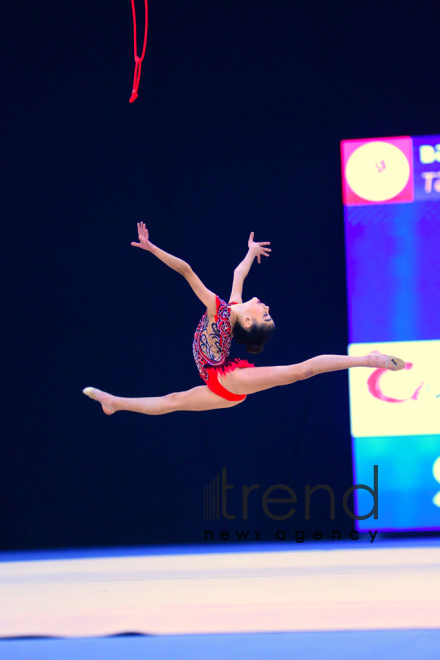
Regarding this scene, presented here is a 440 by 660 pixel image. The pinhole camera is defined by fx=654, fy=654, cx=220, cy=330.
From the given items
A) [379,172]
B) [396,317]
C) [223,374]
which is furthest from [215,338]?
[379,172]

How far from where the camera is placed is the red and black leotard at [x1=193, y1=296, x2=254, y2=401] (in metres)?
3.34

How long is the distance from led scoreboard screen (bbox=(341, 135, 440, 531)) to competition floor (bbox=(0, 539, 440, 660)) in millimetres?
727

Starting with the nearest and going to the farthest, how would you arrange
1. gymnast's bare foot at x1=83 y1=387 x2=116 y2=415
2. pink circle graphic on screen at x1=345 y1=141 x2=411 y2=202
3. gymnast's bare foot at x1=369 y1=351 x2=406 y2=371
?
1. gymnast's bare foot at x1=369 y1=351 x2=406 y2=371
2. gymnast's bare foot at x1=83 y1=387 x2=116 y2=415
3. pink circle graphic on screen at x1=345 y1=141 x2=411 y2=202

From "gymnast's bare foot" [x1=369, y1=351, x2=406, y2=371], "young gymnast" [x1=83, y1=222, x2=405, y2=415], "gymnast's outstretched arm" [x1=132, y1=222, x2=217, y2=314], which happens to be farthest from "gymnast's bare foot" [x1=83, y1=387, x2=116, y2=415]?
"gymnast's bare foot" [x1=369, y1=351, x2=406, y2=371]

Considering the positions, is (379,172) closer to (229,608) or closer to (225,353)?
(225,353)

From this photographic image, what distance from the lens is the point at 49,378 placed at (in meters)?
5.44

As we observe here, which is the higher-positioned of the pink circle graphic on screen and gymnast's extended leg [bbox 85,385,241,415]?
the pink circle graphic on screen

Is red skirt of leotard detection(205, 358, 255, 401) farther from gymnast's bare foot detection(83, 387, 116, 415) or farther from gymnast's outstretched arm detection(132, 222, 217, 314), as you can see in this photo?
gymnast's bare foot detection(83, 387, 116, 415)

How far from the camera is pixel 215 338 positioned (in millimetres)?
3359

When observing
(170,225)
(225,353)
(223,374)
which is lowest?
(223,374)

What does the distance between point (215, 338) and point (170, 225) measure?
2.21 metres

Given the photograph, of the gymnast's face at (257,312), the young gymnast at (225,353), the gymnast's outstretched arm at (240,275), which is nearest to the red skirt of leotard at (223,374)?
the young gymnast at (225,353)

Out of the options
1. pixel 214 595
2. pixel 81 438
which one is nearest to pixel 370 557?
pixel 214 595

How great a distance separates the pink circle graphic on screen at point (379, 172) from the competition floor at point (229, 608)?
8.72 feet
